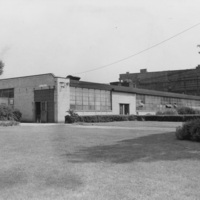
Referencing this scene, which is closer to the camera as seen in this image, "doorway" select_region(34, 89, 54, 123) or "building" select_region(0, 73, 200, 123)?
"building" select_region(0, 73, 200, 123)

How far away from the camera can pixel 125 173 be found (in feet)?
20.3

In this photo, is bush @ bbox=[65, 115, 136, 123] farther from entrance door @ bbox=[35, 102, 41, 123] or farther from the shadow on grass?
the shadow on grass

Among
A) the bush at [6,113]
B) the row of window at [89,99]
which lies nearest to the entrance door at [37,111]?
the bush at [6,113]

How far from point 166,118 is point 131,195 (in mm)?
31429

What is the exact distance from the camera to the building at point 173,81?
72.1 metres

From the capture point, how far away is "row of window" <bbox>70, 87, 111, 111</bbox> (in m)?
32.4

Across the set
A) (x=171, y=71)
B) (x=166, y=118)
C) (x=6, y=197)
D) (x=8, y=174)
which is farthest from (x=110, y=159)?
(x=171, y=71)

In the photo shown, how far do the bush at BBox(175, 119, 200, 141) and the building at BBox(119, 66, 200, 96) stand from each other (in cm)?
5730

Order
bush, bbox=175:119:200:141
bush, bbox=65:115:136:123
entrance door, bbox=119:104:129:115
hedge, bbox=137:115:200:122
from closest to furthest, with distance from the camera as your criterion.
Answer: bush, bbox=175:119:200:141 < bush, bbox=65:115:136:123 < hedge, bbox=137:115:200:122 < entrance door, bbox=119:104:129:115

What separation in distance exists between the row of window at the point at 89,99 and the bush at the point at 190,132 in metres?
20.6

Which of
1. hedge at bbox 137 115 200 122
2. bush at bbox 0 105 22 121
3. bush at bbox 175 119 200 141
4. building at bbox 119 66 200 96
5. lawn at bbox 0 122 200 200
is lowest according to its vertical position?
lawn at bbox 0 122 200 200

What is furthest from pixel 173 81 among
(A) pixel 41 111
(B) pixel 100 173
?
(B) pixel 100 173

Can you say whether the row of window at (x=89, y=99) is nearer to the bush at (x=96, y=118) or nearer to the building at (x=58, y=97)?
the building at (x=58, y=97)

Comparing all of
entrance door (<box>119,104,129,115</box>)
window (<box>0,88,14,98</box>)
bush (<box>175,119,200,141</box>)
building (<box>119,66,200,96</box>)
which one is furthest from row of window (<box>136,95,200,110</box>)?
bush (<box>175,119,200,141</box>)
